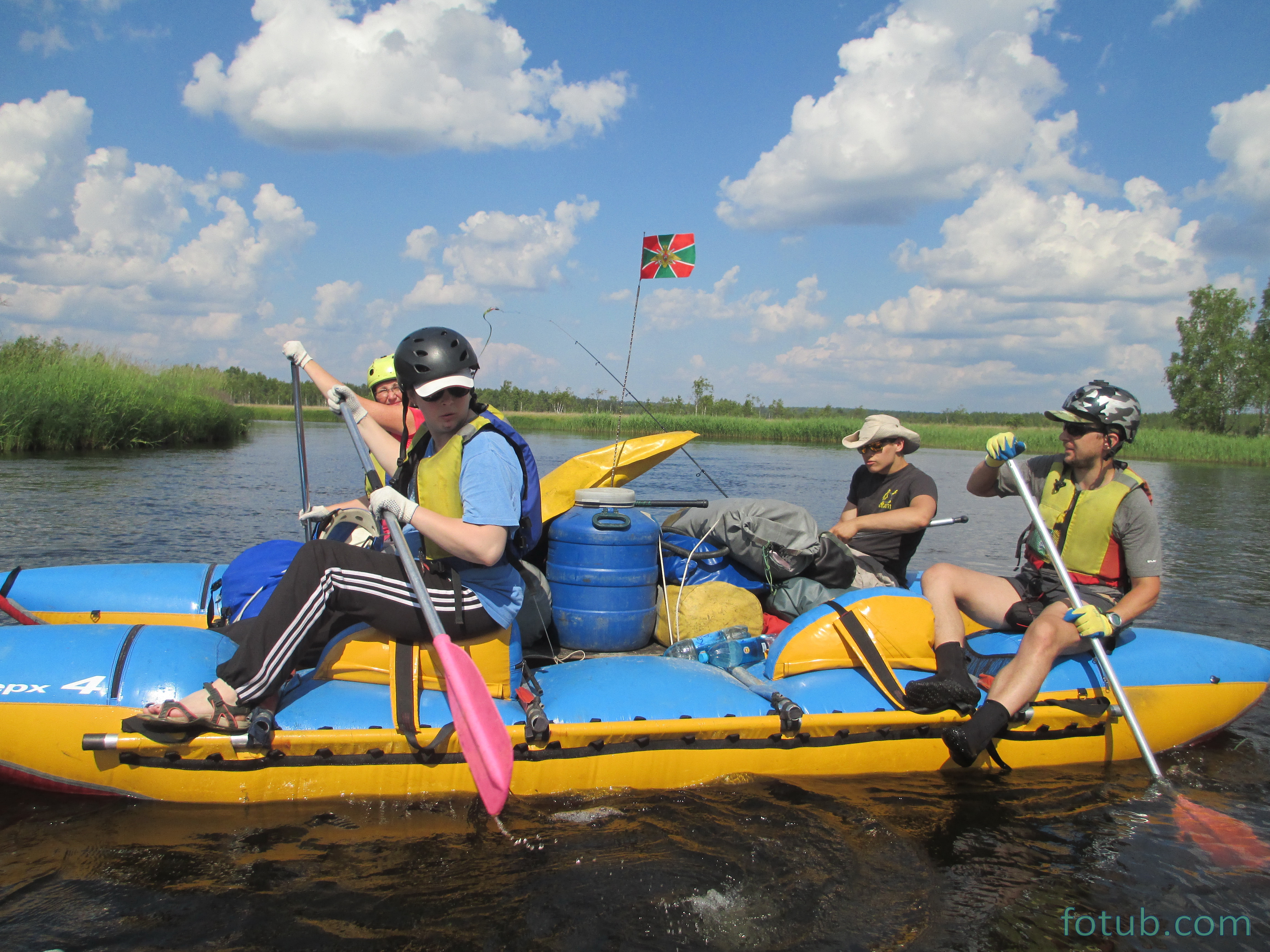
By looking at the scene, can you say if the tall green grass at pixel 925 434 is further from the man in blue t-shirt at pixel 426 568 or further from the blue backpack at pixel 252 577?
the man in blue t-shirt at pixel 426 568

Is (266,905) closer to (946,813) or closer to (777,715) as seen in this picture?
(777,715)

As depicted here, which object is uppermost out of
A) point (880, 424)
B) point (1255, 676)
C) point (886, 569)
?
point (880, 424)

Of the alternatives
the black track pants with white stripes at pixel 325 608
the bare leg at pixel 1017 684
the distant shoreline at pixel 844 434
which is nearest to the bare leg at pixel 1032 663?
the bare leg at pixel 1017 684

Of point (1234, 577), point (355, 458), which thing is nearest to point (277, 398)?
point (355, 458)

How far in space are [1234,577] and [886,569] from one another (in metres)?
7.77

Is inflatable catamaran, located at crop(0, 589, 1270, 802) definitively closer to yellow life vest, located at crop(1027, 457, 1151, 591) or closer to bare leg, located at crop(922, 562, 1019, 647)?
bare leg, located at crop(922, 562, 1019, 647)

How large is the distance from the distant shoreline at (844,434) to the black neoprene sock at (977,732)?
2752 cm

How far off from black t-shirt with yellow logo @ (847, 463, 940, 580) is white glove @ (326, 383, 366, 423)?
319cm

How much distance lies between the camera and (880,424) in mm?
5270

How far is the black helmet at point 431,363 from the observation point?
3213 millimetres

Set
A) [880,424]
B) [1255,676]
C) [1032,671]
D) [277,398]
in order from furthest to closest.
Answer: [277,398] → [880,424] → [1255,676] → [1032,671]

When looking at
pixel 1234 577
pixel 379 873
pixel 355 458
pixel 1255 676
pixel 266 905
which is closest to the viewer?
pixel 266 905

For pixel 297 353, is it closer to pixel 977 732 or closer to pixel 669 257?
pixel 669 257

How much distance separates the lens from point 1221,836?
12.5ft
